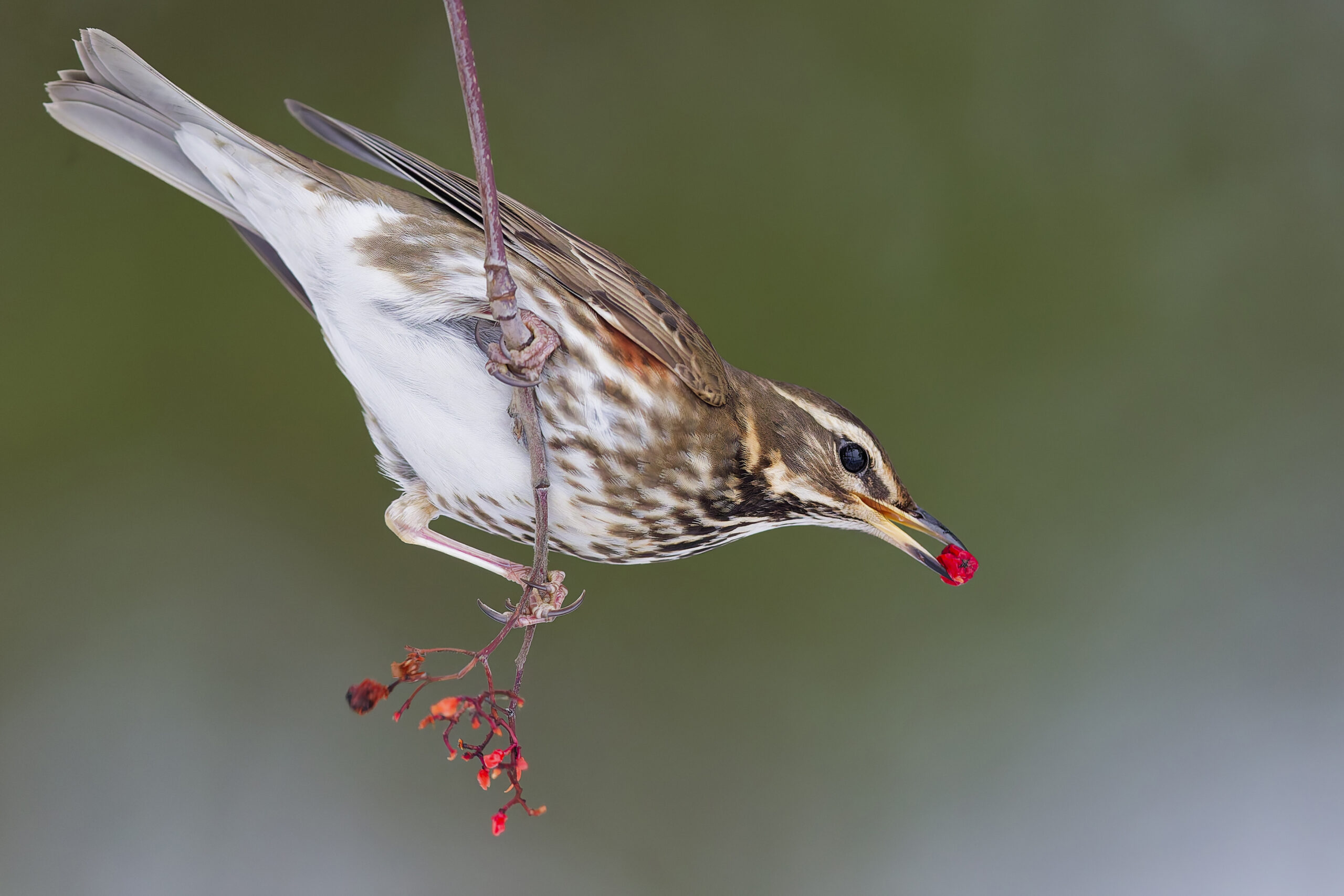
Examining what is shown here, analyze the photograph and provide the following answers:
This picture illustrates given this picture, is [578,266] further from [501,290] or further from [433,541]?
[433,541]

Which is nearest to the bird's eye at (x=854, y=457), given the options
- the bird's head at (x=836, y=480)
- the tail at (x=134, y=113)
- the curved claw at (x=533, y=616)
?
the bird's head at (x=836, y=480)

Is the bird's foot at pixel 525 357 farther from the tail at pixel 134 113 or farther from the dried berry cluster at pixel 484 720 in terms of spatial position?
the tail at pixel 134 113

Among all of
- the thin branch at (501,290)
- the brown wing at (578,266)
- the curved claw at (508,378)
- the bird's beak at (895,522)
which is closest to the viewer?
the thin branch at (501,290)

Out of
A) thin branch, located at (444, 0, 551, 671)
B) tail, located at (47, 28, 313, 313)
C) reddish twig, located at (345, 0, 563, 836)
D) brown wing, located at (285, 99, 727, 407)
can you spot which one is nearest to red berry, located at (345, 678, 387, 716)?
reddish twig, located at (345, 0, 563, 836)

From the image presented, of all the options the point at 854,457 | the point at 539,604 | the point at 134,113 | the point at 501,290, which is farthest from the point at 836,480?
the point at 134,113

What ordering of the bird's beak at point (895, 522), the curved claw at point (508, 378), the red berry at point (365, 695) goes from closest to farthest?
the red berry at point (365, 695) → the curved claw at point (508, 378) → the bird's beak at point (895, 522)

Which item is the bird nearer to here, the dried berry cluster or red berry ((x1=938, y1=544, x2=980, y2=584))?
red berry ((x1=938, y1=544, x2=980, y2=584))
